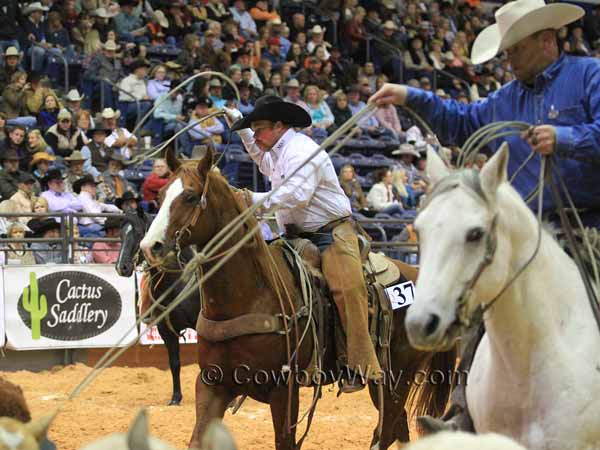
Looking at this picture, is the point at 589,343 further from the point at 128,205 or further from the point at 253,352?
the point at 128,205

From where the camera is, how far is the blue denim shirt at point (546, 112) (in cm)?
431

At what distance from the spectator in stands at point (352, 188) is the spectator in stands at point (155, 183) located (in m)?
3.09

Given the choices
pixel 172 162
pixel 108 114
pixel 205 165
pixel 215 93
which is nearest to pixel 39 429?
Result: pixel 205 165

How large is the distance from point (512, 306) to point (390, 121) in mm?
16054

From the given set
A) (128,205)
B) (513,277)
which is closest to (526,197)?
(513,277)

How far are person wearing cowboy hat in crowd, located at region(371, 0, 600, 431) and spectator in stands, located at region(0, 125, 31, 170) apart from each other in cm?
1009

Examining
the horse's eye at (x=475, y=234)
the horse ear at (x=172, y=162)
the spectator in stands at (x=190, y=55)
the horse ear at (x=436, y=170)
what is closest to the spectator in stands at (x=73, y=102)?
the spectator in stands at (x=190, y=55)

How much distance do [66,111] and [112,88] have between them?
183 centimetres

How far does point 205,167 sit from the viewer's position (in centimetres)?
618

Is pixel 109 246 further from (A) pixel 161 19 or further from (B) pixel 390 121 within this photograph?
(B) pixel 390 121

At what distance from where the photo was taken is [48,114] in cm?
1485

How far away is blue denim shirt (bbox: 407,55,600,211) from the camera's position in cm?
431

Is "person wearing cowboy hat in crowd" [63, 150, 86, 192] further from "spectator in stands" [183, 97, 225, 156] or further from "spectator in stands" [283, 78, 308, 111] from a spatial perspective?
"spectator in stands" [283, 78, 308, 111]

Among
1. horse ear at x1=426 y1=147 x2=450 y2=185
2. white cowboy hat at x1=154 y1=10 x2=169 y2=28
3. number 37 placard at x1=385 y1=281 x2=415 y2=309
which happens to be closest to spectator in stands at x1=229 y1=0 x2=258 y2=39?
white cowboy hat at x1=154 y1=10 x2=169 y2=28
